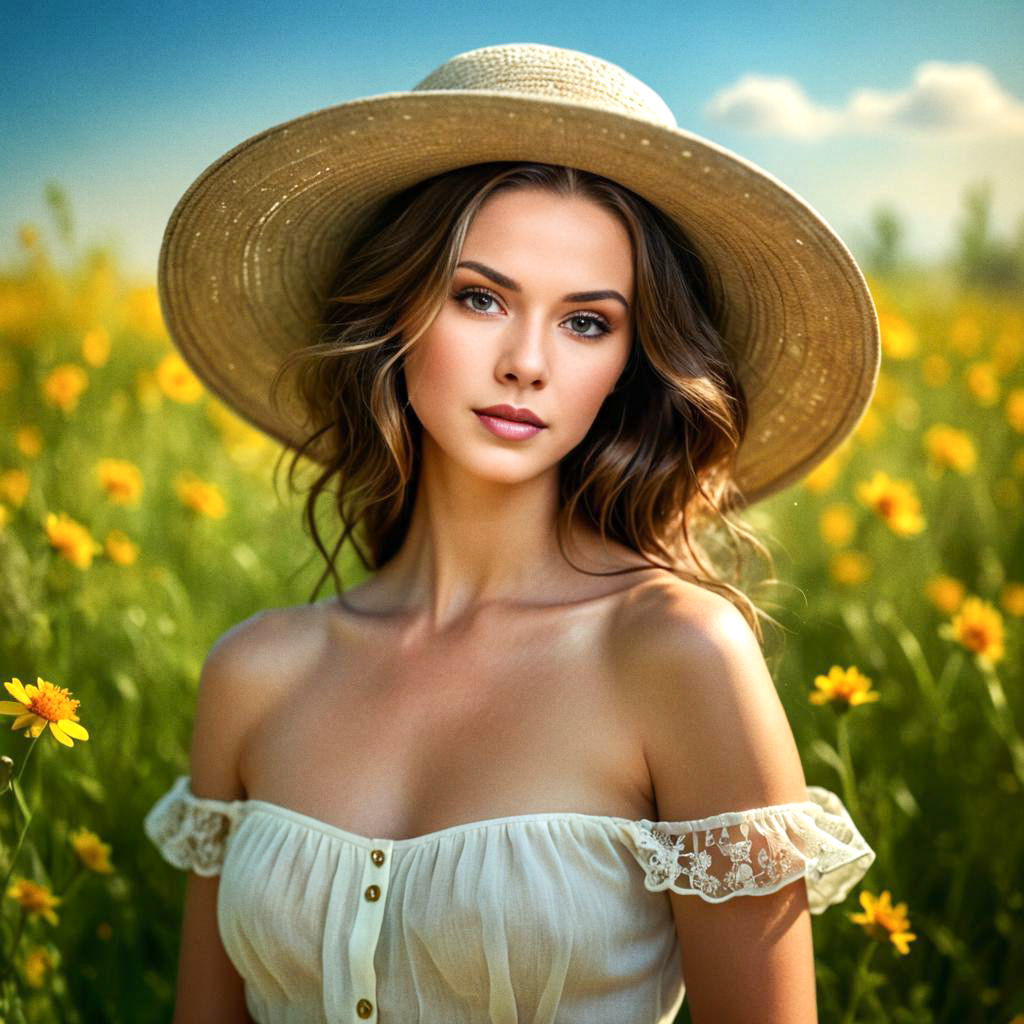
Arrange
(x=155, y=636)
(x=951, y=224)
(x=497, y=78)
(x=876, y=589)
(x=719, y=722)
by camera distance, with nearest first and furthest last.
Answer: (x=719, y=722) → (x=497, y=78) → (x=155, y=636) → (x=876, y=589) → (x=951, y=224)

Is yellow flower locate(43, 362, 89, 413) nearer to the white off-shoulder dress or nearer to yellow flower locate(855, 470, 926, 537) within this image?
the white off-shoulder dress

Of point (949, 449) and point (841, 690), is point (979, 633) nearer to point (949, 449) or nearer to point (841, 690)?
point (841, 690)

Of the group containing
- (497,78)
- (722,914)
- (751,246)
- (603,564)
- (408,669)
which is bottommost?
(722,914)

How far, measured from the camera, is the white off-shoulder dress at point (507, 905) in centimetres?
134

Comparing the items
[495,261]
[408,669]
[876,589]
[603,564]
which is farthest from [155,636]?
[876,589]

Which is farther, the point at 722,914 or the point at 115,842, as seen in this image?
the point at 115,842

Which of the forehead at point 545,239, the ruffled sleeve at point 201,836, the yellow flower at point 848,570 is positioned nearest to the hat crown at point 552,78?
the forehead at point 545,239

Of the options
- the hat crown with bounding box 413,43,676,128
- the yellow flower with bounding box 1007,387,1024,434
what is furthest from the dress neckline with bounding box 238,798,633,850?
the yellow flower with bounding box 1007,387,1024,434

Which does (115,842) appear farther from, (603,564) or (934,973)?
(934,973)

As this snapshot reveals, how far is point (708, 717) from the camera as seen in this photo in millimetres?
1350

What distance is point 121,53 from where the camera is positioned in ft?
8.52

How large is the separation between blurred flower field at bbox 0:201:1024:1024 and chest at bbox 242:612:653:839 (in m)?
0.33

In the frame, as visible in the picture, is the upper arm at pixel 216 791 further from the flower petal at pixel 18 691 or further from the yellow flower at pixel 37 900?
the flower petal at pixel 18 691

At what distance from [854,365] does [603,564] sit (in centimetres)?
44
